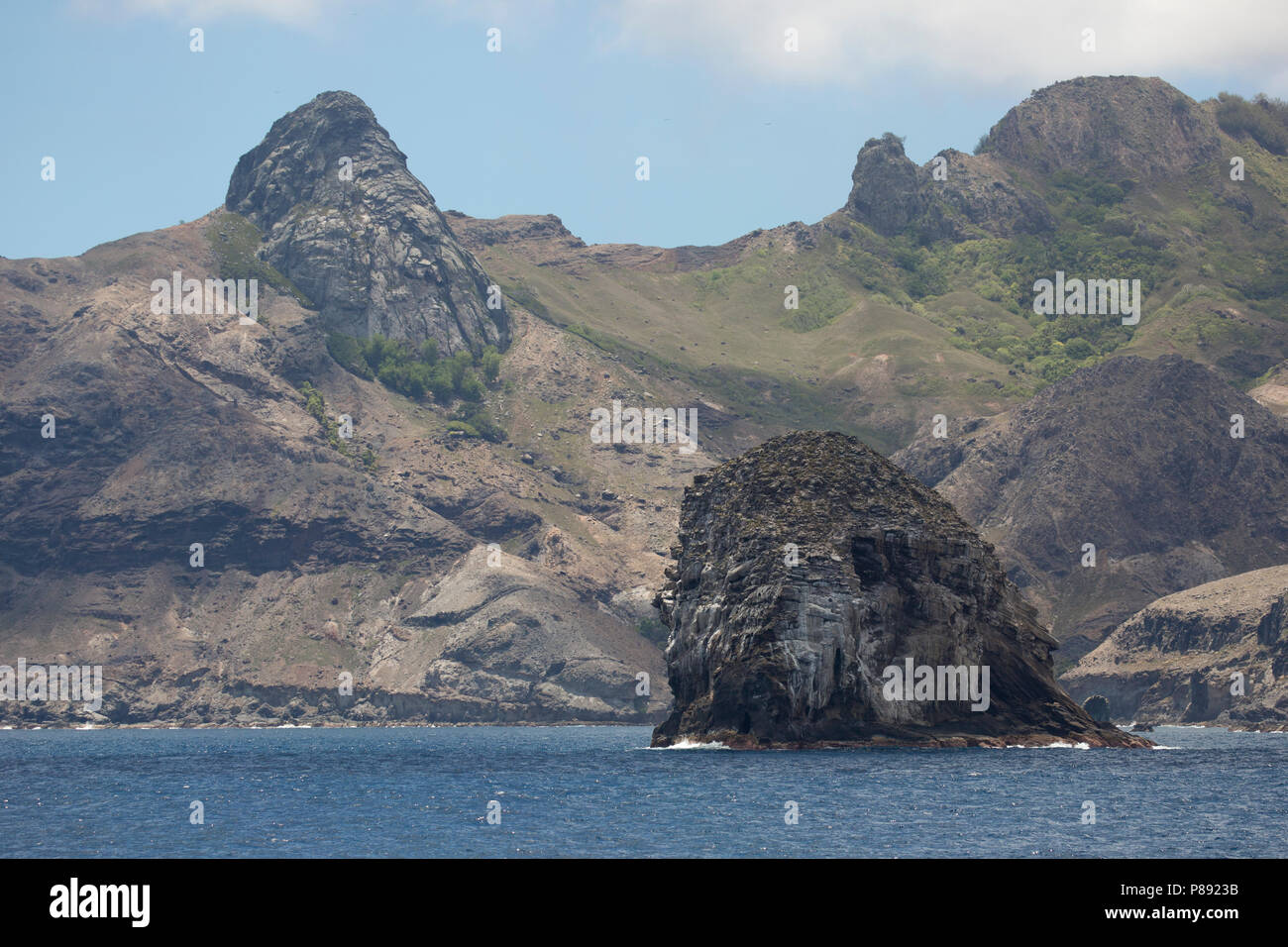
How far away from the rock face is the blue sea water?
4874 millimetres

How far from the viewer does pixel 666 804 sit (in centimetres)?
7981

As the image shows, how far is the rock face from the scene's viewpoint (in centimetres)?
12456

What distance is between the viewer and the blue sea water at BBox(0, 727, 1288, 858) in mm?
61844

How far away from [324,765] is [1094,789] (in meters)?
61.8

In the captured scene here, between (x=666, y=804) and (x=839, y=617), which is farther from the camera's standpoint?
(x=839, y=617)

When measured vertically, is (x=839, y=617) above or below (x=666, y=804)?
above

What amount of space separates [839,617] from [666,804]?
155 feet

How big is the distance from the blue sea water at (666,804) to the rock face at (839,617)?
487 centimetres

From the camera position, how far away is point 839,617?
12450cm

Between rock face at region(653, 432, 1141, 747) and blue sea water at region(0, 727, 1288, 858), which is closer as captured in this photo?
blue sea water at region(0, 727, 1288, 858)

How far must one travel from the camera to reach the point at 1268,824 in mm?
68625
